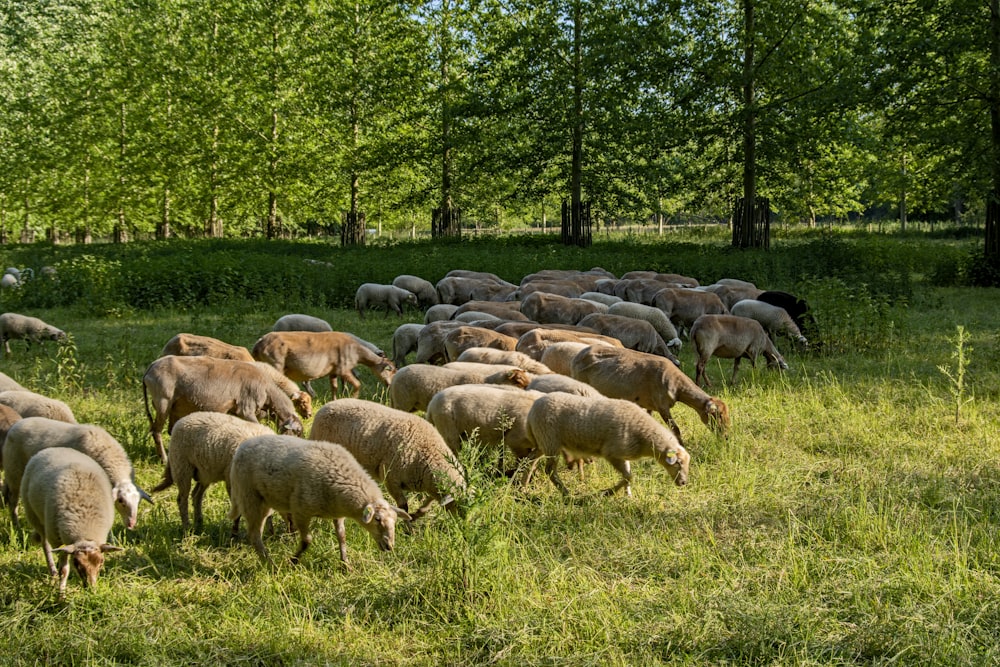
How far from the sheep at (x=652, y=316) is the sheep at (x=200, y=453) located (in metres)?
7.45

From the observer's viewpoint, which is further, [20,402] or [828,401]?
[828,401]

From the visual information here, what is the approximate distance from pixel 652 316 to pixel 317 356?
17.0 ft

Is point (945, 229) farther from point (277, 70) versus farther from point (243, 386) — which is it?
point (243, 386)

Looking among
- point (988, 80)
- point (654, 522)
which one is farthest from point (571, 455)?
point (988, 80)

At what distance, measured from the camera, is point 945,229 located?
131ft

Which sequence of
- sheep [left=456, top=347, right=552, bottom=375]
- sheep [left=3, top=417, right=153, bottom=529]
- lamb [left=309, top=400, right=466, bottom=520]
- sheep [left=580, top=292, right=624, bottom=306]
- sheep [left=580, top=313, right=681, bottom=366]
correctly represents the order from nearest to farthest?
sheep [left=3, top=417, right=153, bottom=529], lamb [left=309, top=400, right=466, bottom=520], sheep [left=456, top=347, right=552, bottom=375], sheep [left=580, top=313, right=681, bottom=366], sheep [left=580, top=292, right=624, bottom=306]

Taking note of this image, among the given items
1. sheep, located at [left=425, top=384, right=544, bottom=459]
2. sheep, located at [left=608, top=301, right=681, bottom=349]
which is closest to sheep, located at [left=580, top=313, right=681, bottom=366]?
sheep, located at [left=608, top=301, right=681, bottom=349]

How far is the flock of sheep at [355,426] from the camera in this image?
508 cm

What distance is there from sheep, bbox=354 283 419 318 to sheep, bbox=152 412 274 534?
1042 centimetres

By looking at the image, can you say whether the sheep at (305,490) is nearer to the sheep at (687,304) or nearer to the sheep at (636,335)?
the sheep at (636,335)

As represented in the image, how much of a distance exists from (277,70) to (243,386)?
99.9 ft

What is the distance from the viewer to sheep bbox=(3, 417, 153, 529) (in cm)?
552

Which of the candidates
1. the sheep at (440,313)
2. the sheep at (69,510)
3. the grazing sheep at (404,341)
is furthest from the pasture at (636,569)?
the sheep at (440,313)

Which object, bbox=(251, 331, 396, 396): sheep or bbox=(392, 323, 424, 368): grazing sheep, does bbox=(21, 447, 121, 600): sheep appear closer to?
bbox=(251, 331, 396, 396): sheep
